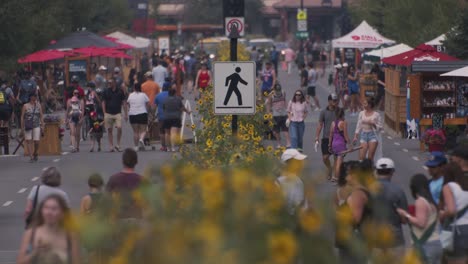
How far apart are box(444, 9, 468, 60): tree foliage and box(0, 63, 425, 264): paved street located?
246 cm

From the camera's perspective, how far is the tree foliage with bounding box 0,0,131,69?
33719mm

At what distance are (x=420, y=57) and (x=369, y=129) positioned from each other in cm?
975

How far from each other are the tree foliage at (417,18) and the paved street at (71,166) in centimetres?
503

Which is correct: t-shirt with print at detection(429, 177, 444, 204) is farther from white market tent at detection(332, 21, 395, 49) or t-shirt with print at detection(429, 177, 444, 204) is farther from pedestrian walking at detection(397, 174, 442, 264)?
white market tent at detection(332, 21, 395, 49)

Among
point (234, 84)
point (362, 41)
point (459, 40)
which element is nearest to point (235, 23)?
point (234, 84)

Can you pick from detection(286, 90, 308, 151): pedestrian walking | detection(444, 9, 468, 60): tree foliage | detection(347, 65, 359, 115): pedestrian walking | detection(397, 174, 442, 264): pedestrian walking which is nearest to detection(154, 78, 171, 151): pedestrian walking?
detection(286, 90, 308, 151): pedestrian walking

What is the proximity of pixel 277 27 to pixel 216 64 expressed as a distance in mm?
110895

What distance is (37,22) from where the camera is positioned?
3941 centimetres

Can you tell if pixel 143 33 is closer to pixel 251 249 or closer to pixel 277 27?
pixel 277 27

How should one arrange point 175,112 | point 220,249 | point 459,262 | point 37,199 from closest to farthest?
point 220,249 < point 459,262 < point 37,199 < point 175,112

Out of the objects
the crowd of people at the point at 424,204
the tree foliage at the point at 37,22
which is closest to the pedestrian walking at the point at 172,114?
the tree foliage at the point at 37,22

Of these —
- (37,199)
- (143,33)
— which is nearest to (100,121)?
(37,199)

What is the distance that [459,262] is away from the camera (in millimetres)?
7727

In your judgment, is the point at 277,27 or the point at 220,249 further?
the point at 277,27
